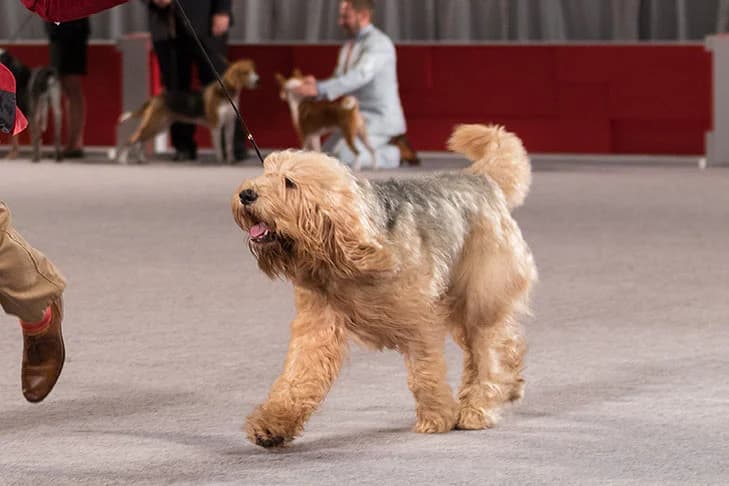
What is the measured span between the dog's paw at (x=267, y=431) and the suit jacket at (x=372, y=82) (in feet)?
31.6

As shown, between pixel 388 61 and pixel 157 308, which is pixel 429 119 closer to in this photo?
pixel 388 61

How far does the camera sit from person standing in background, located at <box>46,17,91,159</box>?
50.2ft

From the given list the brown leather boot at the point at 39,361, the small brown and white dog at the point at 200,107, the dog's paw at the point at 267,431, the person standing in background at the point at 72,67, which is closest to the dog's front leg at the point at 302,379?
the dog's paw at the point at 267,431

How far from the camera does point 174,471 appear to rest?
4.20 metres

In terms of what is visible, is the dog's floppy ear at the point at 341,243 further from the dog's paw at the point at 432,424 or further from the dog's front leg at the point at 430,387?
the dog's paw at the point at 432,424

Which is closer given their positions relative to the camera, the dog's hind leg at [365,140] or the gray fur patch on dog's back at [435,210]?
the gray fur patch on dog's back at [435,210]

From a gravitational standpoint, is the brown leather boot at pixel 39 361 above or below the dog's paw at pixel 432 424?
above

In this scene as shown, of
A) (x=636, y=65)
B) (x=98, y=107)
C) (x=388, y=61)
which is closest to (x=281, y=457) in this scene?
(x=388, y=61)

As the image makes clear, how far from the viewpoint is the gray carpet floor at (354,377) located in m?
4.24

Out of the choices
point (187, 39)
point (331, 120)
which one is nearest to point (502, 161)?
point (331, 120)

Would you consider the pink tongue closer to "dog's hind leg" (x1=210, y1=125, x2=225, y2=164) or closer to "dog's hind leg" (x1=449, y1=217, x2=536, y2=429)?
"dog's hind leg" (x1=449, y1=217, x2=536, y2=429)

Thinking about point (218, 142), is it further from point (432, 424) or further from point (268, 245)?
point (268, 245)

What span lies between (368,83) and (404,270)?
32.1 ft

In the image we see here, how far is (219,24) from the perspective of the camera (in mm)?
14750
